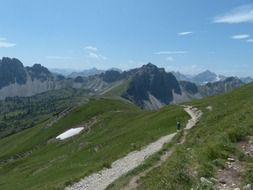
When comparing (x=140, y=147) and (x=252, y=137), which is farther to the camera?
(x=140, y=147)

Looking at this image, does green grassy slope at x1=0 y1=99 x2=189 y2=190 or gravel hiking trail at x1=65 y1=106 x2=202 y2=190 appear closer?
gravel hiking trail at x1=65 y1=106 x2=202 y2=190

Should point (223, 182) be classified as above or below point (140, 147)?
above

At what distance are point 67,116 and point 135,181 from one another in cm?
13848

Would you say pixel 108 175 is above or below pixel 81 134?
above

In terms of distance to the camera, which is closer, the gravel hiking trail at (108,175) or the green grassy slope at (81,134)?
the gravel hiking trail at (108,175)

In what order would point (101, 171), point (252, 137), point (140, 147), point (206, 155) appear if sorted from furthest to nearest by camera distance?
point (140, 147)
point (101, 171)
point (252, 137)
point (206, 155)

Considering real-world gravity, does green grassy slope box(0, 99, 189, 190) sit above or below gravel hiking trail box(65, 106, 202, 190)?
below

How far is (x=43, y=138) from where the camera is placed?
143 metres

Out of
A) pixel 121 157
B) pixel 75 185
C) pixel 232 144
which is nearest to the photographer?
pixel 232 144

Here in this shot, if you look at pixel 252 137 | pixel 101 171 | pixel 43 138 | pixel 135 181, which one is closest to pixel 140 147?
pixel 101 171

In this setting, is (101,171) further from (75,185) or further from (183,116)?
(183,116)

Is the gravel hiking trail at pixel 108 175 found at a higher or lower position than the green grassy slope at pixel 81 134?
higher

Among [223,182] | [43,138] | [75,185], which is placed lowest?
[43,138]

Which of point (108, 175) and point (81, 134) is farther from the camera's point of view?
point (81, 134)
